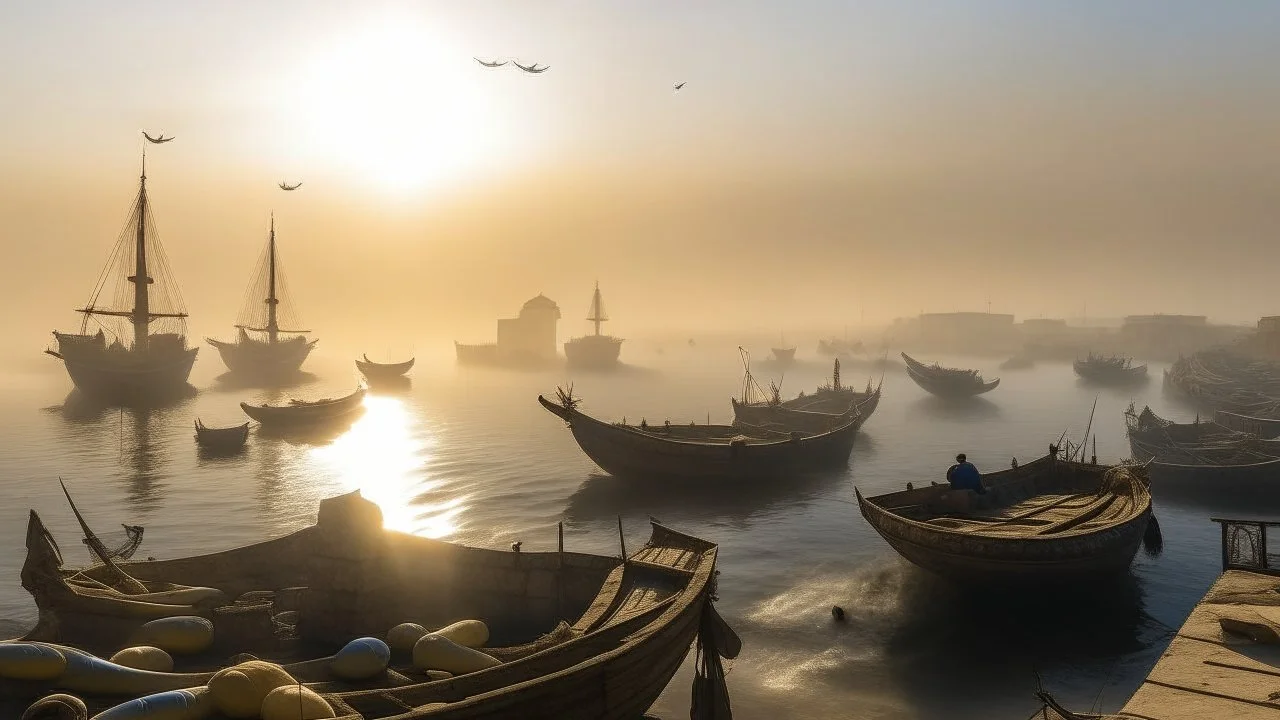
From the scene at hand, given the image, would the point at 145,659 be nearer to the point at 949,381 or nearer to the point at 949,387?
the point at 949,381

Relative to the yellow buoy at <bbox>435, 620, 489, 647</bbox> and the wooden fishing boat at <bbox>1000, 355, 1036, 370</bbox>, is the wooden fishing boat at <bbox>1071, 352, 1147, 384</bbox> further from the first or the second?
the yellow buoy at <bbox>435, 620, 489, 647</bbox>

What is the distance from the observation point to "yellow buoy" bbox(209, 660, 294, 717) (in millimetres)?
8062

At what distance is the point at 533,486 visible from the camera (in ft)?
112

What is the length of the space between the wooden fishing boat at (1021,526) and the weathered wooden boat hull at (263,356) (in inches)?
3880

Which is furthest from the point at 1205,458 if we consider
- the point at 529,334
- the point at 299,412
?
the point at 529,334

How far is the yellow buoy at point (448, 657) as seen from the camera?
35.7 feet

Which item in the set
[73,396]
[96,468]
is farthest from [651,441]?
[73,396]

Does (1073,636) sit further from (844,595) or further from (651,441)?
(651,441)

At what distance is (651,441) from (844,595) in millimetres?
12240

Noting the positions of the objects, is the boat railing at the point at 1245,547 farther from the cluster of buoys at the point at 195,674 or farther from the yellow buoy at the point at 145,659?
the yellow buoy at the point at 145,659

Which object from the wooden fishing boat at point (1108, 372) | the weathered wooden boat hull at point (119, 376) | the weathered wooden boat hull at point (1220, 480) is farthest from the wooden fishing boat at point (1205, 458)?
the weathered wooden boat hull at point (119, 376)

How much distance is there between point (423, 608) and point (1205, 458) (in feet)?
111

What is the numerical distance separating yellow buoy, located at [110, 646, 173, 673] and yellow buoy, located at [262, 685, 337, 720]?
3.96 metres

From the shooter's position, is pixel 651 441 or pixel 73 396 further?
pixel 73 396
